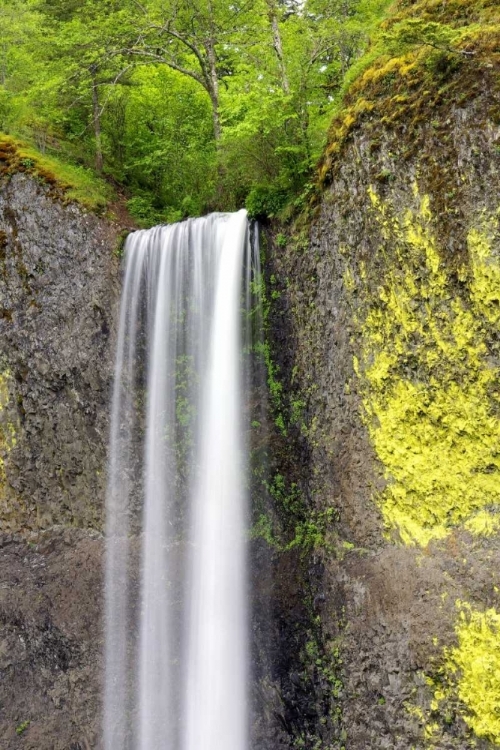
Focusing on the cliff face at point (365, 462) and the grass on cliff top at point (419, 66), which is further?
the grass on cliff top at point (419, 66)

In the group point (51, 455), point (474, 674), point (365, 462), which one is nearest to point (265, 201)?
point (365, 462)

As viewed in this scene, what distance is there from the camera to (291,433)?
31.1 feet

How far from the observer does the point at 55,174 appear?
12.3 m

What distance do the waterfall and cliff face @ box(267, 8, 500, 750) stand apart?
1593 mm

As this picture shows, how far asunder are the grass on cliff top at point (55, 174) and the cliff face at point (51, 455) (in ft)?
0.64

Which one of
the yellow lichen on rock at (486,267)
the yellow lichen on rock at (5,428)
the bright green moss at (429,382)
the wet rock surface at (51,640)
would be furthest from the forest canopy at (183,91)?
the wet rock surface at (51,640)

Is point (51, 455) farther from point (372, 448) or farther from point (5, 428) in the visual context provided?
point (372, 448)

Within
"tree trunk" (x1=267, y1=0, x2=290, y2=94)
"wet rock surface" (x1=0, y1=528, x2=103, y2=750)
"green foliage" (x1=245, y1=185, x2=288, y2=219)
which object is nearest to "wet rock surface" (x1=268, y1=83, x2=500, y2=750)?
"green foliage" (x1=245, y1=185, x2=288, y2=219)

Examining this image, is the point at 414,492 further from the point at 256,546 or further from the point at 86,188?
the point at 86,188

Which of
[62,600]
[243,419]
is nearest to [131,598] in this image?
[62,600]

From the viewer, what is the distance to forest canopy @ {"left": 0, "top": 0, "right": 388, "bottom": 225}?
10.3 meters

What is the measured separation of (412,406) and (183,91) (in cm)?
1238

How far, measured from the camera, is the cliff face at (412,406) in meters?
6.74

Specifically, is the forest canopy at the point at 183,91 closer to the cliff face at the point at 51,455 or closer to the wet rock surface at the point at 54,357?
the wet rock surface at the point at 54,357
